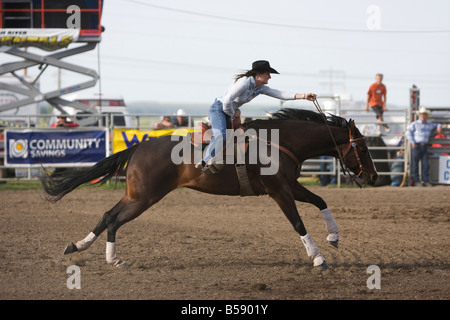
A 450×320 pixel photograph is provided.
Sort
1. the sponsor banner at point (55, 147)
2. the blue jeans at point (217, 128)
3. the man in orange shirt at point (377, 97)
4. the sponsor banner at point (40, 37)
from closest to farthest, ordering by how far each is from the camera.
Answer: the blue jeans at point (217, 128), the sponsor banner at point (55, 147), the man in orange shirt at point (377, 97), the sponsor banner at point (40, 37)

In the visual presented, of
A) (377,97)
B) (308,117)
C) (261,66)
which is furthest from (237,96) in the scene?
(377,97)

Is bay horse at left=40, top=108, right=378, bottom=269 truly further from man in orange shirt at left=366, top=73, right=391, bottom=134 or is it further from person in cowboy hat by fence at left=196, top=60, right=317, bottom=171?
man in orange shirt at left=366, top=73, right=391, bottom=134

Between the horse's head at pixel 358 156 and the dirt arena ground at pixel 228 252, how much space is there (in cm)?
93

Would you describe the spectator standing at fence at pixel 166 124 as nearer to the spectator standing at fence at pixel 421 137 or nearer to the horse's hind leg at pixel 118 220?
the spectator standing at fence at pixel 421 137

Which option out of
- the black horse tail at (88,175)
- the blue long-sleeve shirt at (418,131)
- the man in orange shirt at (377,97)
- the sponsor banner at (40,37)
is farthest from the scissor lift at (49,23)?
the black horse tail at (88,175)

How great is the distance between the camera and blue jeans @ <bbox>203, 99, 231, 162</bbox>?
6.67 m

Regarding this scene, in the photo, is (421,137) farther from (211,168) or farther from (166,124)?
(211,168)

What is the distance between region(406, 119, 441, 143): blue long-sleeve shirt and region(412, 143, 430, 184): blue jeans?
6.1 inches

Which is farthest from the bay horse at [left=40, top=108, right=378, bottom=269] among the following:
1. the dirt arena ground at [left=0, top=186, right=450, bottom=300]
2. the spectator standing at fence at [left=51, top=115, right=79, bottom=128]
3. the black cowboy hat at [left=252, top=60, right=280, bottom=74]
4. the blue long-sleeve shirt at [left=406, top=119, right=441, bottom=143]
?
the spectator standing at fence at [left=51, top=115, right=79, bottom=128]

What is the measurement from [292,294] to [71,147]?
35.2 feet

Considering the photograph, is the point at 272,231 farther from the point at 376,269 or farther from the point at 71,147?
the point at 71,147

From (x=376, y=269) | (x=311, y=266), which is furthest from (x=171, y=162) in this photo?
(x=376, y=269)

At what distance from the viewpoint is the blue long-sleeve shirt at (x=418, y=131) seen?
14.8 m

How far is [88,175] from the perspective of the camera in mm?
7281
